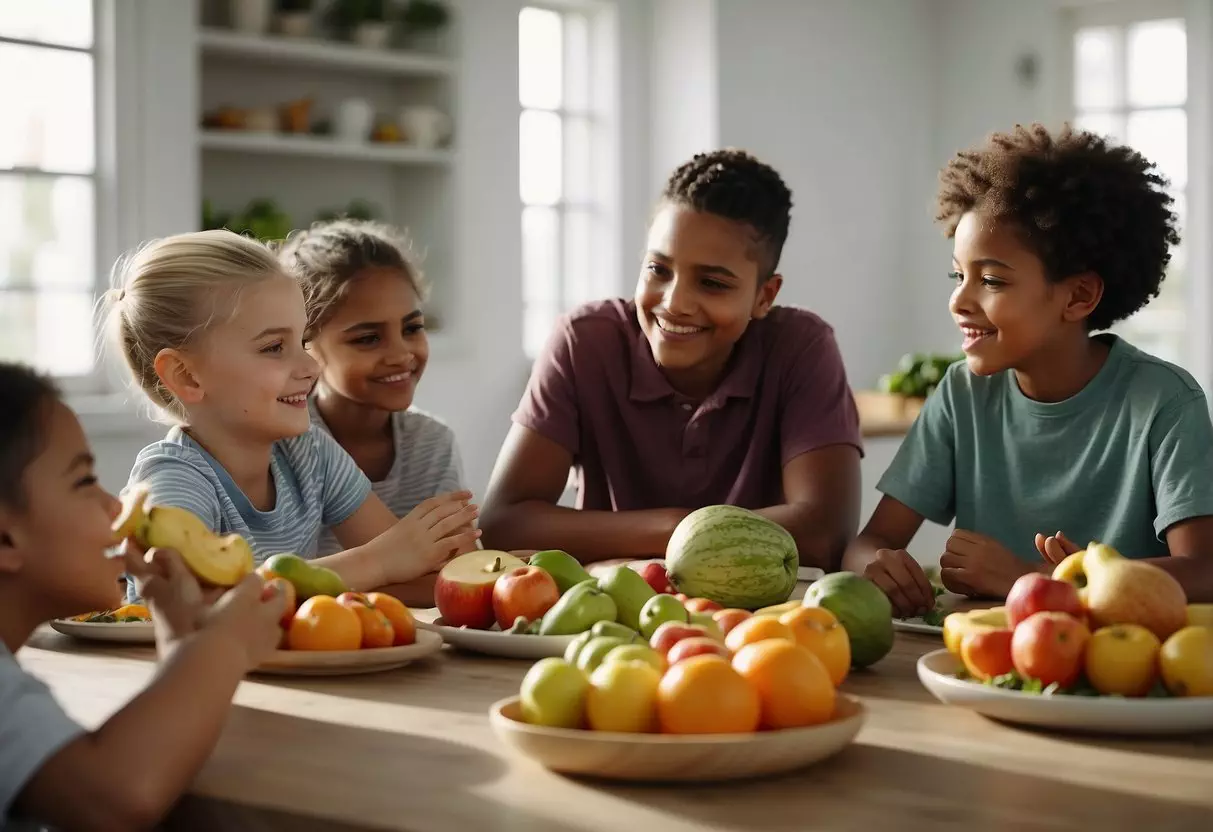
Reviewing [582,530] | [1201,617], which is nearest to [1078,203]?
[582,530]

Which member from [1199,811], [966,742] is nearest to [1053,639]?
[966,742]

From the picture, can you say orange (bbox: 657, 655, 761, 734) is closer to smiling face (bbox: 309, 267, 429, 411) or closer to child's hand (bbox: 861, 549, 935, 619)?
child's hand (bbox: 861, 549, 935, 619)

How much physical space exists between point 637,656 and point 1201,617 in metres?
0.55

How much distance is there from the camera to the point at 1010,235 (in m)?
2.33

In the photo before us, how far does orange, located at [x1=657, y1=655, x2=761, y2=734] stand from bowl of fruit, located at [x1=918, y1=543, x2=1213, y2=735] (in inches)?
10.4

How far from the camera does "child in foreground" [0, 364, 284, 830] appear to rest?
108 centimetres

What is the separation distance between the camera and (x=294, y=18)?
5.25 meters

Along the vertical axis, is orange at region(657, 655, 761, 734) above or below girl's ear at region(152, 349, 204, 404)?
below

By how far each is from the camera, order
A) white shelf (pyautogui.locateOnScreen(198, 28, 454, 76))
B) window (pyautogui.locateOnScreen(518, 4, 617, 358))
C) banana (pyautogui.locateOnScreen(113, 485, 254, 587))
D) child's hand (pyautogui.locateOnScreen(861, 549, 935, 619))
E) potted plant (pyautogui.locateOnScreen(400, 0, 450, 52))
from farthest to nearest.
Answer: window (pyautogui.locateOnScreen(518, 4, 617, 358)) < potted plant (pyautogui.locateOnScreen(400, 0, 450, 52)) < white shelf (pyautogui.locateOnScreen(198, 28, 454, 76)) < child's hand (pyautogui.locateOnScreen(861, 549, 935, 619)) < banana (pyautogui.locateOnScreen(113, 485, 254, 587))

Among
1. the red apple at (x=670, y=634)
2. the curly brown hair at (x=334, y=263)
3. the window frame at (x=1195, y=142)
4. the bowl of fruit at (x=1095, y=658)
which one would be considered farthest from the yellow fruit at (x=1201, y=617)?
the window frame at (x=1195, y=142)

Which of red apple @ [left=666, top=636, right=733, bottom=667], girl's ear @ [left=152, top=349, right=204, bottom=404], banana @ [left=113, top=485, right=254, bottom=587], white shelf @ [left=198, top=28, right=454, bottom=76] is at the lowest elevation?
red apple @ [left=666, top=636, right=733, bottom=667]

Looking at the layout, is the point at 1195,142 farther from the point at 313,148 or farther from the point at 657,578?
the point at 657,578

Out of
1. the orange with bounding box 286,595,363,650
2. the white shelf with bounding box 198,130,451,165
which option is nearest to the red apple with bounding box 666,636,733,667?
the orange with bounding box 286,595,363,650

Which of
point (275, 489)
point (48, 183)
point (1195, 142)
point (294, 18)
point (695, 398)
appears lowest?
point (275, 489)
